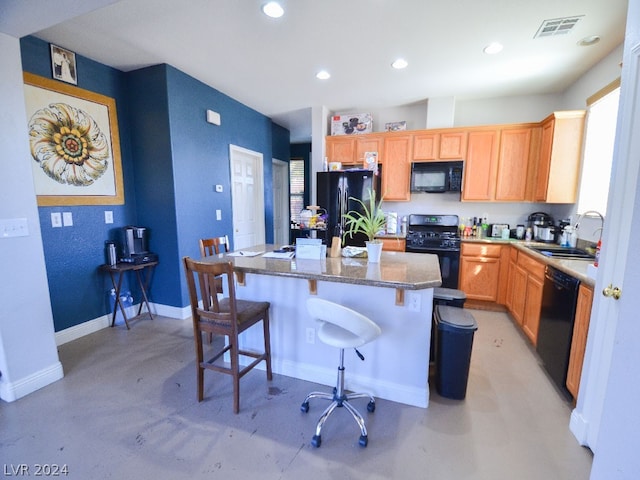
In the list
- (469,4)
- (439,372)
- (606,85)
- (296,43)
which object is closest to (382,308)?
(439,372)

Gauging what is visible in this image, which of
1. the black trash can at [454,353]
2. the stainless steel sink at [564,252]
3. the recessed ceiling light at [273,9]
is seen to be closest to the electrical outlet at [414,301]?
the black trash can at [454,353]

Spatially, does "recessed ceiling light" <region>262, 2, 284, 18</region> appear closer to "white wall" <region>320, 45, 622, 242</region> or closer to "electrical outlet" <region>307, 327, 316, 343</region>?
"white wall" <region>320, 45, 622, 242</region>

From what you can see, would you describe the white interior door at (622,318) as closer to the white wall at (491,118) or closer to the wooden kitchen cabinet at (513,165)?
the white wall at (491,118)

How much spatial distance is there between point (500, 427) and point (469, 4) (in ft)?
9.60

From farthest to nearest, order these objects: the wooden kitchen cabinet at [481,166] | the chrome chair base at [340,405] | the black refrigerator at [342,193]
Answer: the black refrigerator at [342,193], the wooden kitchen cabinet at [481,166], the chrome chair base at [340,405]

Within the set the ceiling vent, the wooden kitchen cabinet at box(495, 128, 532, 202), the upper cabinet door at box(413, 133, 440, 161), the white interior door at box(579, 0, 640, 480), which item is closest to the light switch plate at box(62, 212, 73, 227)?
the white interior door at box(579, 0, 640, 480)

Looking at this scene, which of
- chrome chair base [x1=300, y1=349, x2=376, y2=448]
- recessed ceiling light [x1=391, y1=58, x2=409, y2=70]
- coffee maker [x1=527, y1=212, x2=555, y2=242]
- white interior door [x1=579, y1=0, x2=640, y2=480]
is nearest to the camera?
white interior door [x1=579, y1=0, x2=640, y2=480]

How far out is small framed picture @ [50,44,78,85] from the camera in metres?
2.59

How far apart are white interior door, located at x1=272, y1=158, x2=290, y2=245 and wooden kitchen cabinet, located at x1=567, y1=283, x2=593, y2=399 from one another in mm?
4744

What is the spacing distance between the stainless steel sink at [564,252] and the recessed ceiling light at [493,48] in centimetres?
200

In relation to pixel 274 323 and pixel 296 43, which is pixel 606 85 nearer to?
pixel 296 43

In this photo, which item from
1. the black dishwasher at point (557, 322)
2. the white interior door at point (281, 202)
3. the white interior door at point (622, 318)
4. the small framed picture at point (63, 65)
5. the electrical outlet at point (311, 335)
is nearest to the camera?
the white interior door at point (622, 318)

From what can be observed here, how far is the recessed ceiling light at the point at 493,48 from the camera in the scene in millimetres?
2604

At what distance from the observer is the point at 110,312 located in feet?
10.4
